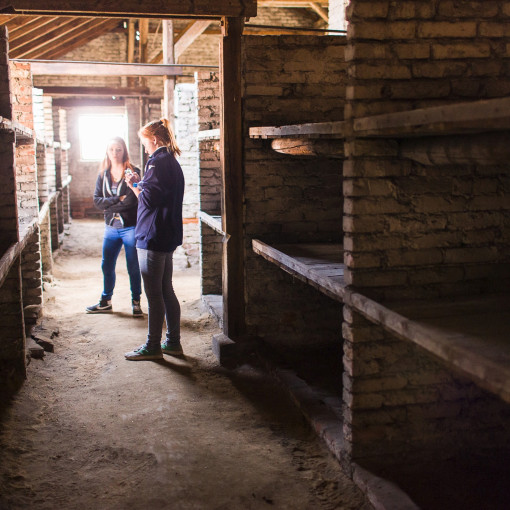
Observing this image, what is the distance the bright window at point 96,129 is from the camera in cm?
1742

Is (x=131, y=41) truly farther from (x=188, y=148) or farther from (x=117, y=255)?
(x=117, y=255)

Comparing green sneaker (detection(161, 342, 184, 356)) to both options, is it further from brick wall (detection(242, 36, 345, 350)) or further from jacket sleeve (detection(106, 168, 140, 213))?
jacket sleeve (detection(106, 168, 140, 213))

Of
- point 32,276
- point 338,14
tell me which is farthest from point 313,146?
point 338,14

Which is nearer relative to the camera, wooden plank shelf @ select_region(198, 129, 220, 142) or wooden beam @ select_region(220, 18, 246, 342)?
wooden beam @ select_region(220, 18, 246, 342)

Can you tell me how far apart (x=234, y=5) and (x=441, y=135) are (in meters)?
2.58

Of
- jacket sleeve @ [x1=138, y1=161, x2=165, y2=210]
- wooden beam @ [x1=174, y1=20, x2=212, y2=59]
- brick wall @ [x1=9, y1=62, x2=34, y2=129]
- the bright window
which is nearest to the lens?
jacket sleeve @ [x1=138, y1=161, x2=165, y2=210]

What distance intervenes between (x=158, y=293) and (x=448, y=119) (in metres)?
3.36

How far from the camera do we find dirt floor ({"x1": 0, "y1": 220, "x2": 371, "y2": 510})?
9.80 ft

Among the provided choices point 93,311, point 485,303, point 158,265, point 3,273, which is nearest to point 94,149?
point 93,311

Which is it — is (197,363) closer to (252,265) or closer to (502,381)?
(252,265)

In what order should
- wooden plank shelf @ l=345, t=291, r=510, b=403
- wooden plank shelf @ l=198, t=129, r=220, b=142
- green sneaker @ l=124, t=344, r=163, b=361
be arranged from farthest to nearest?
1. wooden plank shelf @ l=198, t=129, r=220, b=142
2. green sneaker @ l=124, t=344, r=163, b=361
3. wooden plank shelf @ l=345, t=291, r=510, b=403

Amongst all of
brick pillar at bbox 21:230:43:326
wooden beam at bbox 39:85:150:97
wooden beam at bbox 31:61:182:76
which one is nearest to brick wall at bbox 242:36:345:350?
brick pillar at bbox 21:230:43:326

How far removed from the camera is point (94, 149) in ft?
58.1

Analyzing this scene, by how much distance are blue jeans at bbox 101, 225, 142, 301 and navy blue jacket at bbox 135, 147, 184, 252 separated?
155 cm
